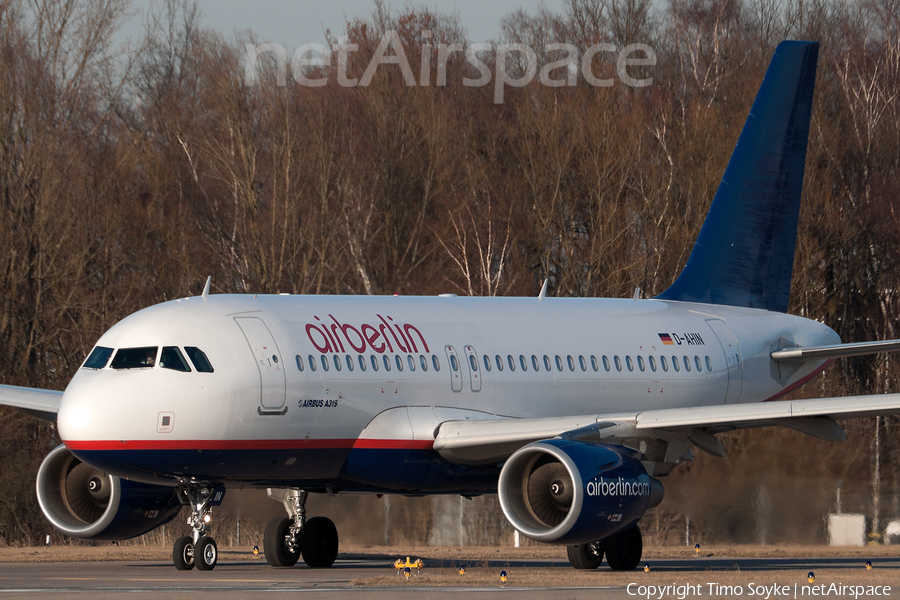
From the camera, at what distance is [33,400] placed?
23.5 metres

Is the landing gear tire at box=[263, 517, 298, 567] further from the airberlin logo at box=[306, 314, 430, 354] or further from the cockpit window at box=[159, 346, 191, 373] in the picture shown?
the cockpit window at box=[159, 346, 191, 373]

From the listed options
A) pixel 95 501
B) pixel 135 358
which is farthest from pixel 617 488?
pixel 95 501

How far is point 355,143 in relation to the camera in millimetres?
50969

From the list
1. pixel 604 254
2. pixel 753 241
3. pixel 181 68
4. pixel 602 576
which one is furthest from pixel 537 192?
pixel 602 576

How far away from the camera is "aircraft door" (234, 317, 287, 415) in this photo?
20.0 m

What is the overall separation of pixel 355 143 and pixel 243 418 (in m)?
32.0

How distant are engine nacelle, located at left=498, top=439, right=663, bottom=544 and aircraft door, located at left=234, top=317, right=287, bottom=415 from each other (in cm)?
327

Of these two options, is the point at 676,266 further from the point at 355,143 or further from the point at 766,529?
the point at 766,529

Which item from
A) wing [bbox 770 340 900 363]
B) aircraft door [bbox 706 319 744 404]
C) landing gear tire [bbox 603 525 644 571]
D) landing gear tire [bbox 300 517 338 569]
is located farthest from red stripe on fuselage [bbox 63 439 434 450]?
wing [bbox 770 340 900 363]

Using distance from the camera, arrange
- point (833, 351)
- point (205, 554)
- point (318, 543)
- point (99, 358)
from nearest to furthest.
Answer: point (99, 358) < point (205, 554) < point (318, 543) < point (833, 351)

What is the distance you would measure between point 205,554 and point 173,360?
275 centimetres

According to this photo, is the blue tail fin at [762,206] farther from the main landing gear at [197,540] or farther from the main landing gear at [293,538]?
the main landing gear at [197,540]

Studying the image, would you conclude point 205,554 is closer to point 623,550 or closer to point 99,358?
point 99,358

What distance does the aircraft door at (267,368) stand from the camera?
1998 cm
